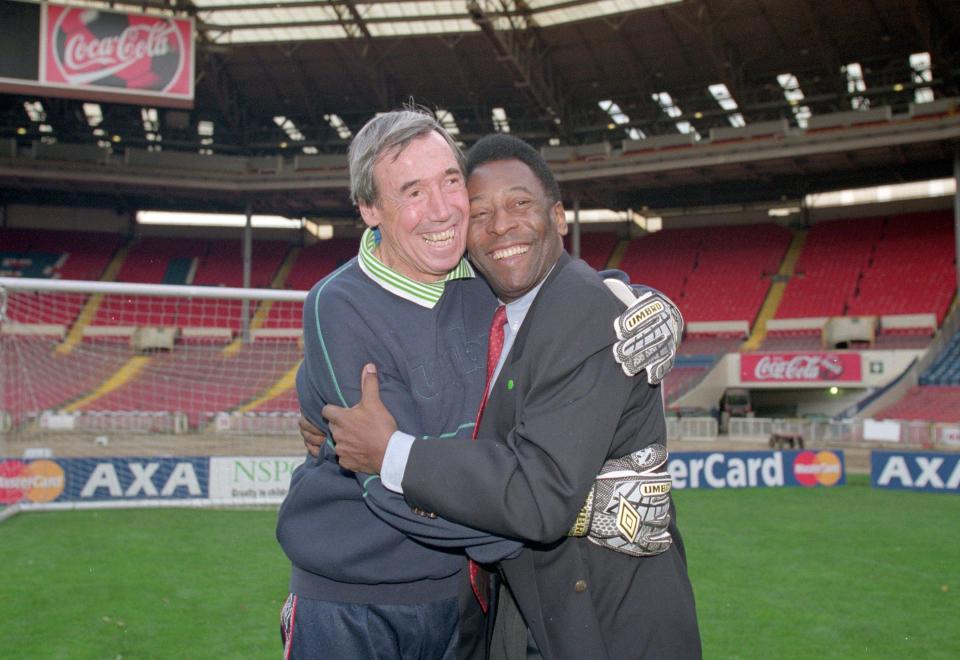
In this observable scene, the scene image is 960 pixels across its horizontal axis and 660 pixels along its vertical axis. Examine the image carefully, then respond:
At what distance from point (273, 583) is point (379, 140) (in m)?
6.83

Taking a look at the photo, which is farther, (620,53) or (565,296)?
(620,53)

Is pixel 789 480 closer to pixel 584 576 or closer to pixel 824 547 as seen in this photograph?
pixel 824 547

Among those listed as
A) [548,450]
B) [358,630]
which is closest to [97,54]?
[358,630]

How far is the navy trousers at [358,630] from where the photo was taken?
96.5 inches

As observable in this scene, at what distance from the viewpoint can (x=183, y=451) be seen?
18.3m

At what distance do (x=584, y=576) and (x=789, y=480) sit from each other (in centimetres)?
1628

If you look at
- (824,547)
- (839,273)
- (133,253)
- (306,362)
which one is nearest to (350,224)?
(133,253)

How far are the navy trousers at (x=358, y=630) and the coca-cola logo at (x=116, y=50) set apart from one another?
25.8 m

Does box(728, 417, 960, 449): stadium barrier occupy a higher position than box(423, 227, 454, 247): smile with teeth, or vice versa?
box(423, 227, 454, 247): smile with teeth

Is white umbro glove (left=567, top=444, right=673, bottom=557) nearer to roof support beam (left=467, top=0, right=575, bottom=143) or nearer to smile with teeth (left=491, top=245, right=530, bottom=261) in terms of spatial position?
smile with teeth (left=491, top=245, right=530, bottom=261)

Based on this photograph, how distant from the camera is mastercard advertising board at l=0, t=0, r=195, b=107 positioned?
2456cm

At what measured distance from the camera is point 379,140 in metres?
2.61

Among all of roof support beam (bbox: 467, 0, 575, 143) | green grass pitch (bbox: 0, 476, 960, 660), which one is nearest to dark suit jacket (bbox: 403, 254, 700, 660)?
green grass pitch (bbox: 0, 476, 960, 660)

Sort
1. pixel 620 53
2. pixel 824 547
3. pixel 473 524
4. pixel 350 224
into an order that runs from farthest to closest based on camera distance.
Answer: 1. pixel 350 224
2. pixel 620 53
3. pixel 824 547
4. pixel 473 524
